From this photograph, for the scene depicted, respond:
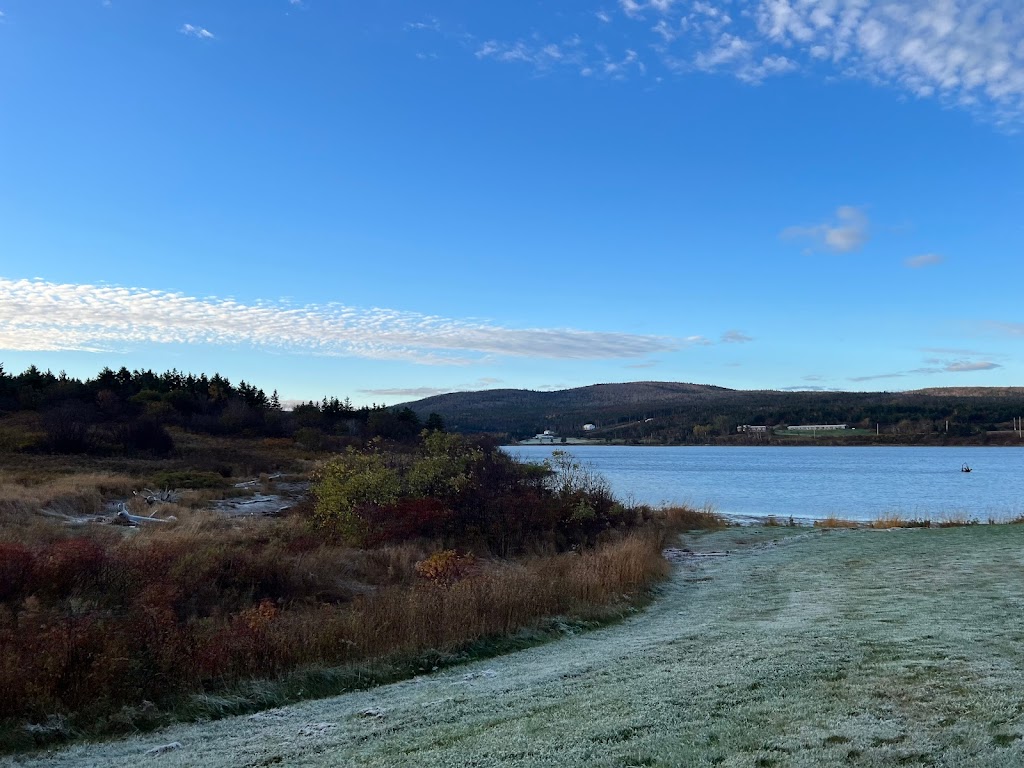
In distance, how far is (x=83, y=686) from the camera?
23.7 ft

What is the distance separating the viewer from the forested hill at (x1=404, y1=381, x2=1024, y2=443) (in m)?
132

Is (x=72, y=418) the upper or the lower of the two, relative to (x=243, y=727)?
upper

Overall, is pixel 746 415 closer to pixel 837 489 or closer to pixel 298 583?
pixel 837 489

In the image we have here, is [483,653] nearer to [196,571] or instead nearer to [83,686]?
[83,686]

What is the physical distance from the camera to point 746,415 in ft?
512

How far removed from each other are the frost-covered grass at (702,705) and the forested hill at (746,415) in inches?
4842

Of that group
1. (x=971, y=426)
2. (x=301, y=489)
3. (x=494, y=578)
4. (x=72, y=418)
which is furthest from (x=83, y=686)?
(x=971, y=426)

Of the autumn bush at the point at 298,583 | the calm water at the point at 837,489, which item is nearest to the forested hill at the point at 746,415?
the calm water at the point at 837,489

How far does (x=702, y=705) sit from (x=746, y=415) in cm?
15597

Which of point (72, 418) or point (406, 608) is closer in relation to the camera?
point (406, 608)

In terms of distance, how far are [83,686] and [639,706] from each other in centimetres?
491

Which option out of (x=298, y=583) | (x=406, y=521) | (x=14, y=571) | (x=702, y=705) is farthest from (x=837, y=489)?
(x=702, y=705)

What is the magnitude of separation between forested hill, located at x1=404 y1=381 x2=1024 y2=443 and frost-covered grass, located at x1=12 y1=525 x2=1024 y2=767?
122990 millimetres

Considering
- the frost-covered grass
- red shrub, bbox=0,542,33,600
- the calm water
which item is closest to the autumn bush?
red shrub, bbox=0,542,33,600
